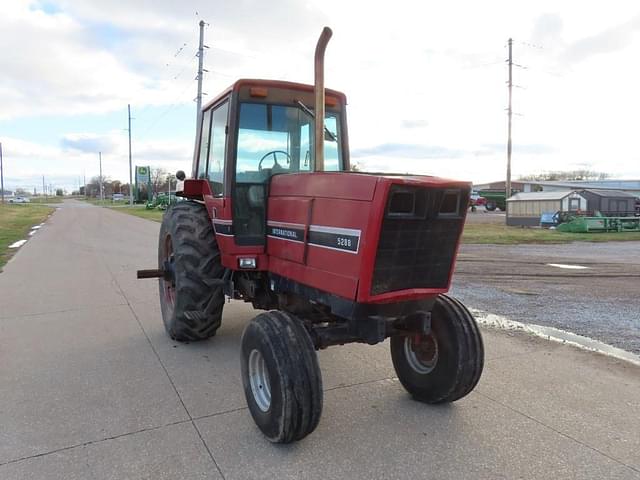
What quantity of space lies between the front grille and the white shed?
2971cm

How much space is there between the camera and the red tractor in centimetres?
312

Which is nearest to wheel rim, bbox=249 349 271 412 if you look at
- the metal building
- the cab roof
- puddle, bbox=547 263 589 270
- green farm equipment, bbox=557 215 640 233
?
the cab roof

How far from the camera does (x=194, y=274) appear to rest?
4.90 metres

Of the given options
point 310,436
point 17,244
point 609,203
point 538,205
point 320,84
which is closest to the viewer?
point 310,436

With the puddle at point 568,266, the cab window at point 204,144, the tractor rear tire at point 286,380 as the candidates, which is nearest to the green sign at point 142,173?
the puddle at point 568,266

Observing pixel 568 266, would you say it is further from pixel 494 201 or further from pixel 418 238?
pixel 494 201

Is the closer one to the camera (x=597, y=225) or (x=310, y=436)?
(x=310, y=436)

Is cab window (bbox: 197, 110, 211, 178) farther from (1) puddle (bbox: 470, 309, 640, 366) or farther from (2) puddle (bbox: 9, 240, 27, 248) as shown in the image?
(2) puddle (bbox: 9, 240, 27, 248)

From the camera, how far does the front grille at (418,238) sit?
3.07m

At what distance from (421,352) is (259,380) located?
1375 mm

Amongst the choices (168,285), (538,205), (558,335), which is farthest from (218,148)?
(538,205)

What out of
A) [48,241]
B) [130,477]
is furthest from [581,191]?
[130,477]

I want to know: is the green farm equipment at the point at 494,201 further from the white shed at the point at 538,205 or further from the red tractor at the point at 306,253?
the red tractor at the point at 306,253

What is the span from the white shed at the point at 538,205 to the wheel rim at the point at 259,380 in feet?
98.9
